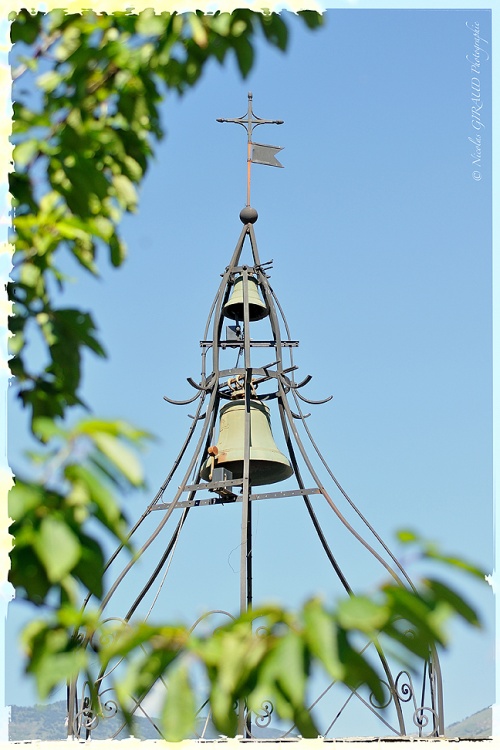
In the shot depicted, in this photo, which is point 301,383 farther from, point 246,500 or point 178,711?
point 178,711

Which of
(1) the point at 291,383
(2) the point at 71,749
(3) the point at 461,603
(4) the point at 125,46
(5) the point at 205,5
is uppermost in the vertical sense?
(5) the point at 205,5

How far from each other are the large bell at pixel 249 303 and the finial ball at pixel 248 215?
0.37 meters

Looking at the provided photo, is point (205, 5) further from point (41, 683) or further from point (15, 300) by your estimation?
point (41, 683)

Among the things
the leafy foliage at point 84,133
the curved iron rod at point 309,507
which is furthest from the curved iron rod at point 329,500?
the leafy foliage at point 84,133

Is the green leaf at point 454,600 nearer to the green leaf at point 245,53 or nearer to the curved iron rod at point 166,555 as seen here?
the green leaf at point 245,53

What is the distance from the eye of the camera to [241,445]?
5465mm

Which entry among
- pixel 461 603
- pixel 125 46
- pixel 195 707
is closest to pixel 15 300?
pixel 125 46

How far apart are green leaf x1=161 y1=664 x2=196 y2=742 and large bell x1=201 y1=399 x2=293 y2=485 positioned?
418 centimetres

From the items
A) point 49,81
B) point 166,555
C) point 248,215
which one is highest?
point 248,215

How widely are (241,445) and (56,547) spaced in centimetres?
426

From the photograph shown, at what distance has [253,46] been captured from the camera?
2.08 metres

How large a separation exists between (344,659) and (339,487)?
13.7ft

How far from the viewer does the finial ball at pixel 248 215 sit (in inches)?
231

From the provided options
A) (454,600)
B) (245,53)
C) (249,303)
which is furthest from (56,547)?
(249,303)
